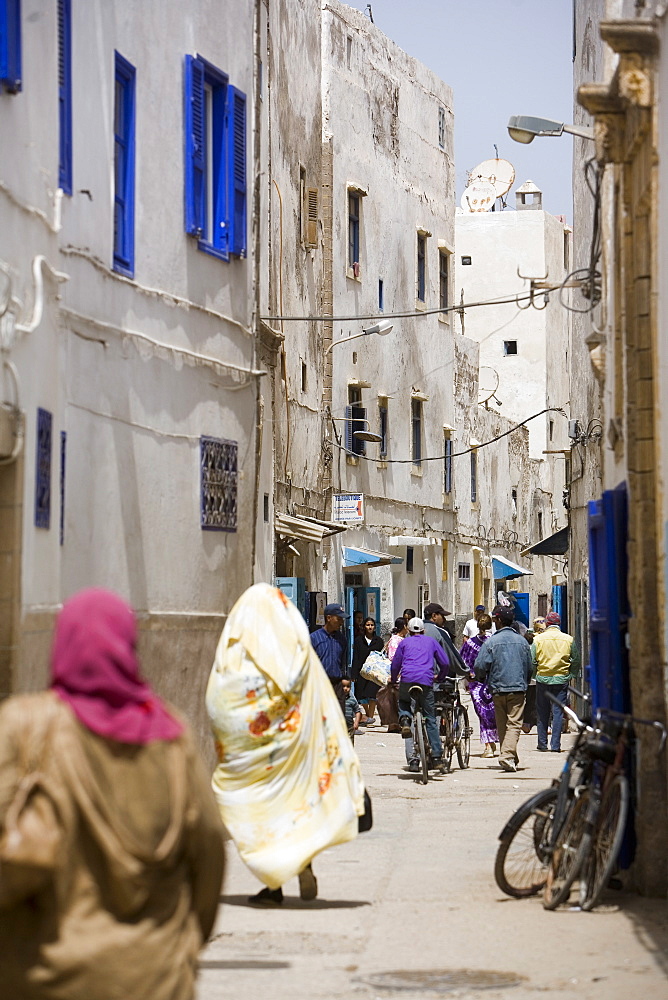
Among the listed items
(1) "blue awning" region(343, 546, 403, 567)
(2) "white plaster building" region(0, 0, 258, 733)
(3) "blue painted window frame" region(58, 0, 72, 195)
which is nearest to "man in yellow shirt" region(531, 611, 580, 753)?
(2) "white plaster building" region(0, 0, 258, 733)

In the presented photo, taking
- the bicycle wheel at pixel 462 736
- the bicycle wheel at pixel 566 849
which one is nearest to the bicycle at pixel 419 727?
the bicycle wheel at pixel 462 736

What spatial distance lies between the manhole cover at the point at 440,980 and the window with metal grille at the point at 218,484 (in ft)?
22.1

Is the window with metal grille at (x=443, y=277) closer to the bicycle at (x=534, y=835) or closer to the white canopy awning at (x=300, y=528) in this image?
the white canopy awning at (x=300, y=528)

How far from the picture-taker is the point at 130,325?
12.3m

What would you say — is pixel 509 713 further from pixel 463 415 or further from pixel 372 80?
pixel 463 415

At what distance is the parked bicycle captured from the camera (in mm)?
8977

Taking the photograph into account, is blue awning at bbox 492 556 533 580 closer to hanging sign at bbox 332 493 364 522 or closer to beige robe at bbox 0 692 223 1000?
hanging sign at bbox 332 493 364 522

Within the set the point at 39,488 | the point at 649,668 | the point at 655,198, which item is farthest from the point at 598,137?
the point at 39,488

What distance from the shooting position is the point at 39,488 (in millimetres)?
9711

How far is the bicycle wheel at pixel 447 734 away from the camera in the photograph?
17750mm

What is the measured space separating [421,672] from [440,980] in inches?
365

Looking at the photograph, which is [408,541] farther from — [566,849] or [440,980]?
[440,980]

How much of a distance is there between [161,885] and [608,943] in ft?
15.2

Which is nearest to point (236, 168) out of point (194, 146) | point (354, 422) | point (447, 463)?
point (194, 146)
